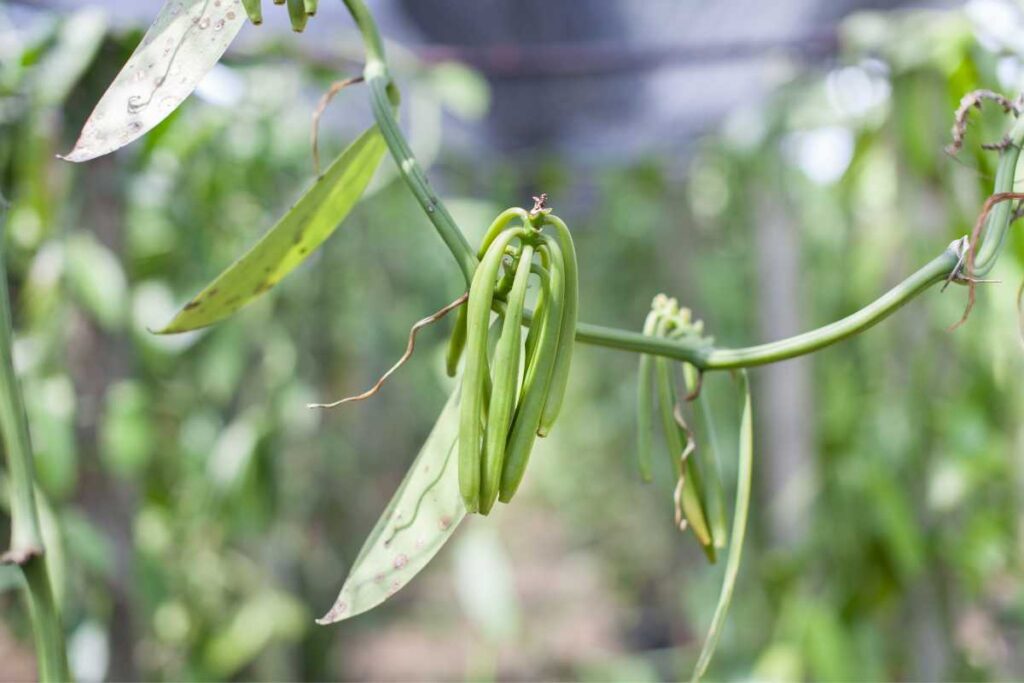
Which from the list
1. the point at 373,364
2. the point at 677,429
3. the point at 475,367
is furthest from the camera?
the point at 373,364

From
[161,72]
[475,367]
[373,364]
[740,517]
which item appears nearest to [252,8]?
[161,72]

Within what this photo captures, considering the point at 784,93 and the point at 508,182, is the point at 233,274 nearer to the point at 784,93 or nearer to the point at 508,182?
the point at 784,93

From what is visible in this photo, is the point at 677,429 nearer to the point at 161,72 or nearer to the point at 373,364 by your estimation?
the point at 161,72

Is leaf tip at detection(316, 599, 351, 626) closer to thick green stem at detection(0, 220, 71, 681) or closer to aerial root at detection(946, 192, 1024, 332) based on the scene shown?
thick green stem at detection(0, 220, 71, 681)

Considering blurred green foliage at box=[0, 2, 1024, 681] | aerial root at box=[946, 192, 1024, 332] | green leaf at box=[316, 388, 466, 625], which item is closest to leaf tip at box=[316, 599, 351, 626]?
green leaf at box=[316, 388, 466, 625]

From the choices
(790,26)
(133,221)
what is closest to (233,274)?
(133,221)

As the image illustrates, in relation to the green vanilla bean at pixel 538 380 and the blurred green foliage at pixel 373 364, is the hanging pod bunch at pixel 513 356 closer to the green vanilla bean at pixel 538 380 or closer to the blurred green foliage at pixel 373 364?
the green vanilla bean at pixel 538 380
